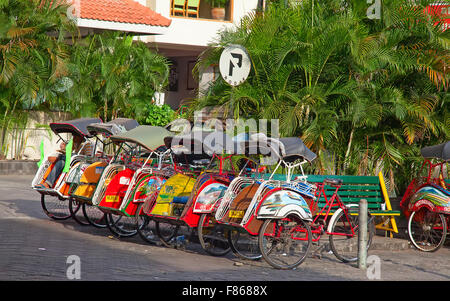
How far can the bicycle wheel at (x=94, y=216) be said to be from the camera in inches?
523

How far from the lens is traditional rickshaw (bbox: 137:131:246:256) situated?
10.7 m

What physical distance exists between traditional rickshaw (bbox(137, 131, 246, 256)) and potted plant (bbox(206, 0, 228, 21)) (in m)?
19.9

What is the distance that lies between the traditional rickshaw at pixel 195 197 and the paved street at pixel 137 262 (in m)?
0.27

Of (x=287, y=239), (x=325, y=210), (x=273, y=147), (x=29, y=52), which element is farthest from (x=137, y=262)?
(x=29, y=52)

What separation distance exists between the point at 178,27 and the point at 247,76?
54.9 ft

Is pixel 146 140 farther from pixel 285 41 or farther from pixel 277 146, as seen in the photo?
pixel 285 41

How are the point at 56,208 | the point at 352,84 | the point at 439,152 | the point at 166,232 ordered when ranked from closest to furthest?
the point at 166,232 < the point at 439,152 < the point at 352,84 < the point at 56,208

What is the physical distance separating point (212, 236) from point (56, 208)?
4.40 m

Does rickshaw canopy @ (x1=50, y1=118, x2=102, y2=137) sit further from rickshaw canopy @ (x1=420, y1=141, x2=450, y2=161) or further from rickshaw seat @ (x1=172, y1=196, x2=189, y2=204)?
rickshaw canopy @ (x1=420, y1=141, x2=450, y2=161)

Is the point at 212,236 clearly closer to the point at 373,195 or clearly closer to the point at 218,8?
the point at 373,195

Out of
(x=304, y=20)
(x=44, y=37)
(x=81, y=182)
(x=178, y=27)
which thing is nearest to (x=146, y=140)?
(x=81, y=182)

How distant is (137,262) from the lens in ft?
32.8

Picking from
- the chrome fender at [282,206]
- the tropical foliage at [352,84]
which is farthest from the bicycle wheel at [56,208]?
the chrome fender at [282,206]

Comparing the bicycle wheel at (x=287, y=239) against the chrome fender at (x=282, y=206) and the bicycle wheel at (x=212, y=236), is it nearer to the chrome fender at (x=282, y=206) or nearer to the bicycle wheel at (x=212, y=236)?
the chrome fender at (x=282, y=206)
